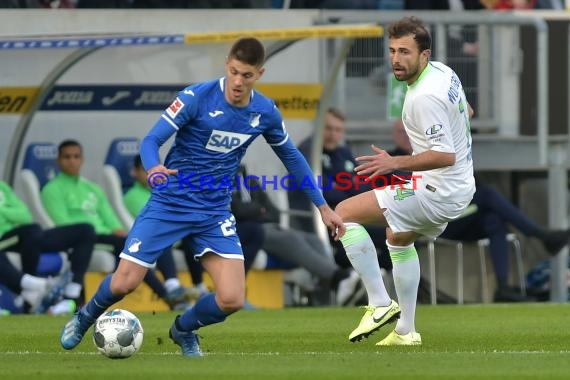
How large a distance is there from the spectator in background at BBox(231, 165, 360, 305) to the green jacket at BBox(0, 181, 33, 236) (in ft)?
6.89

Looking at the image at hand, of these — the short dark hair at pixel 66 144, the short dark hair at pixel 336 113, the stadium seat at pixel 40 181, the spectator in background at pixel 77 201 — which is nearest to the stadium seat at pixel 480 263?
→ the short dark hair at pixel 336 113

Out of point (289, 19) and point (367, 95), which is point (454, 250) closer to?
point (367, 95)

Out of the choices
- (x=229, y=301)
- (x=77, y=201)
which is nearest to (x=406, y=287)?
(x=229, y=301)

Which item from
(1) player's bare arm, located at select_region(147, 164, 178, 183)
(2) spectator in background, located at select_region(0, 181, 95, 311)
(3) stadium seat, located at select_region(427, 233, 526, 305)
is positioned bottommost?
(3) stadium seat, located at select_region(427, 233, 526, 305)

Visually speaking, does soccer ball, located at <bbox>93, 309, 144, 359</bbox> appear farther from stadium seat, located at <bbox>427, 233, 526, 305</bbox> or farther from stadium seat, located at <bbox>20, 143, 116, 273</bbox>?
stadium seat, located at <bbox>427, 233, 526, 305</bbox>

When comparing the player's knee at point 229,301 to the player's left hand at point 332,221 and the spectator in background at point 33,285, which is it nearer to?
the player's left hand at point 332,221

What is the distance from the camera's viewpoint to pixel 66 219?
15781mm

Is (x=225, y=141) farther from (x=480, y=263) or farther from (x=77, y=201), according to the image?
(x=480, y=263)

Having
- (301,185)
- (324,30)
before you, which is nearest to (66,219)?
(324,30)

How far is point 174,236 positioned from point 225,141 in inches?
24.7

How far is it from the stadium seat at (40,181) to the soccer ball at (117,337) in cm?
646

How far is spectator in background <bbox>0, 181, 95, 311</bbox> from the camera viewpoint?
15102 millimetres

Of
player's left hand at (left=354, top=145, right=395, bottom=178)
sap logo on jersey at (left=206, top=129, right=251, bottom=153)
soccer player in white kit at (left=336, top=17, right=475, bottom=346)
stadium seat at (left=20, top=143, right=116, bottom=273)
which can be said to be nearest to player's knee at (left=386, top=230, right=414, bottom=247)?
soccer player in white kit at (left=336, top=17, right=475, bottom=346)

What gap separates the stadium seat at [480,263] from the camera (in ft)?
57.6
